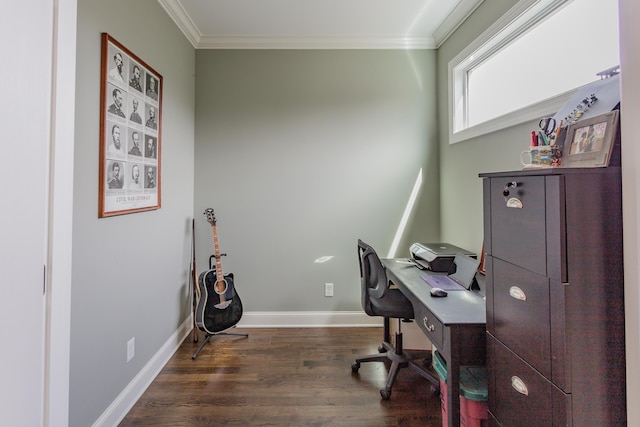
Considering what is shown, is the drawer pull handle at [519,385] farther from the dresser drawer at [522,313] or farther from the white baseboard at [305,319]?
the white baseboard at [305,319]

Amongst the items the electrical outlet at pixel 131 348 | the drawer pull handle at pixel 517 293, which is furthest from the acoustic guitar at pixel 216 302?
the drawer pull handle at pixel 517 293

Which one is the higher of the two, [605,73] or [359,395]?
[605,73]

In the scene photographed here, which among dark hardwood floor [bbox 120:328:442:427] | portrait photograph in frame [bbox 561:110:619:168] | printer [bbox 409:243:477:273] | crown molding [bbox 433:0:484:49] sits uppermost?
crown molding [bbox 433:0:484:49]

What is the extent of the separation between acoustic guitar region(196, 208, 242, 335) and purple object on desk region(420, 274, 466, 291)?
1619mm

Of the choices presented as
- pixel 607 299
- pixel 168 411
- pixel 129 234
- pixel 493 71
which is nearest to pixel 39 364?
pixel 129 234

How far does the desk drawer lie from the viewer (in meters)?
1.41

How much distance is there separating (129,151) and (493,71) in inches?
101

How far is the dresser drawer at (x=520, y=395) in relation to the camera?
0.90m

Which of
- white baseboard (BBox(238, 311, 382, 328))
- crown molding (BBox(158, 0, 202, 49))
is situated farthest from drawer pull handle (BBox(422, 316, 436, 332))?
crown molding (BBox(158, 0, 202, 49))

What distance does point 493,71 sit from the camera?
221 cm

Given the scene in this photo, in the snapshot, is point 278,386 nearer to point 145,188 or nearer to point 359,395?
point 359,395

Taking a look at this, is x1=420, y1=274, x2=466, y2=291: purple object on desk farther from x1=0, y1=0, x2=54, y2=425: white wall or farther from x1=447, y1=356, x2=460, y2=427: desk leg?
x1=0, y1=0, x2=54, y2=425: white wall

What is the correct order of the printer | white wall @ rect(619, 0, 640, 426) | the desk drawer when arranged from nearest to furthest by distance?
1. white wall @ rect(619, 0, 640, 426)
2. the desk drawer
3. the printer

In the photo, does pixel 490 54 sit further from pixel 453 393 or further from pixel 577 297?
pixel 453 393
